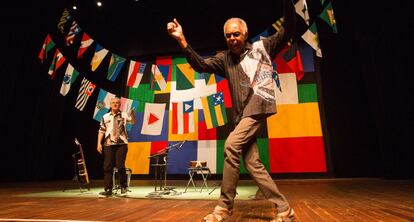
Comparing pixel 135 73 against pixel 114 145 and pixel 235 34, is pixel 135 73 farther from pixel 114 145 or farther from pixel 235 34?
pixel 235 34

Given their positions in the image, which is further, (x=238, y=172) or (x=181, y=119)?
(x=181, y=119)

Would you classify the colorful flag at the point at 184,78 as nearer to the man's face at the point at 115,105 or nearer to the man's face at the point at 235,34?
the man's face at the point at 115,105

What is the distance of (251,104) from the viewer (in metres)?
1.61

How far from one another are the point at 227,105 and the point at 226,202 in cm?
453

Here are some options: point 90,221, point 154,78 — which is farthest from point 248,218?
point 154,78

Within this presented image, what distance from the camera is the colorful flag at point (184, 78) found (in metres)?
6.28

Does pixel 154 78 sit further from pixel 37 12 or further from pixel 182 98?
pixel 37 12

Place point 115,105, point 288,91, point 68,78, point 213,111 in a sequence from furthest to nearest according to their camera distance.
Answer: point 288,91 → point 213,111 → point 68,78 → point 115,105

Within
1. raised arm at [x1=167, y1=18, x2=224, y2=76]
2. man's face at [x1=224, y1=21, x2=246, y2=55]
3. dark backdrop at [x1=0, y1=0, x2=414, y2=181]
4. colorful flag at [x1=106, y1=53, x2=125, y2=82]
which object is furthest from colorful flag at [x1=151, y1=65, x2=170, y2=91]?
man's face at [x1=224, y1=21, x2=246, y2=55]

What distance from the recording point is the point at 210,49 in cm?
669

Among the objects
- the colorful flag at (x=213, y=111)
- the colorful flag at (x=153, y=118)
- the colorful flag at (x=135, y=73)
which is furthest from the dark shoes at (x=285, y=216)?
the colorful flag at (x=153, y=118)

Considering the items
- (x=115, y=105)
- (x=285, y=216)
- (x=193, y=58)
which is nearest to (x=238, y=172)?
(x=285, y=216)

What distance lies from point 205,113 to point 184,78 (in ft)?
3.80

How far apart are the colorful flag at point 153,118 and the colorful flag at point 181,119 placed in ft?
1.02
